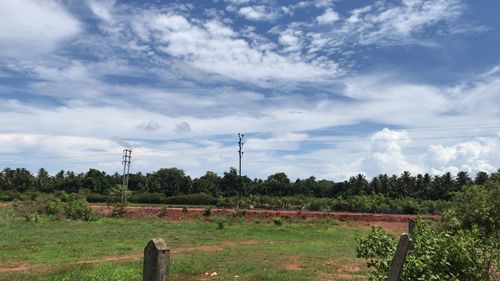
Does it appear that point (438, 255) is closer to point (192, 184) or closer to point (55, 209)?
point (55, 209)

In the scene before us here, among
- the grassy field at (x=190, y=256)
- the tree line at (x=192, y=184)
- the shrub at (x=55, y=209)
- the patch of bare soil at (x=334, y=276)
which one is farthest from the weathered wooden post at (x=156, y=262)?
the tree line at (x=192, y=184)

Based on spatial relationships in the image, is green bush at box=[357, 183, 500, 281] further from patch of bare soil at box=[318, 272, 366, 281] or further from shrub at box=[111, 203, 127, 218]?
shrub at box=[111, 203, 127, 218]

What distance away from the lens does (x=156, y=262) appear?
123 inches

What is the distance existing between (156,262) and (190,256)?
55.0 feet

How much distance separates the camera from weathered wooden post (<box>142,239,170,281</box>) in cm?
312

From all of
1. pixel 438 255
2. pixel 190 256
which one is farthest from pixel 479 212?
pixel 190 256

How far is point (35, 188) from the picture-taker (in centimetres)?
10694

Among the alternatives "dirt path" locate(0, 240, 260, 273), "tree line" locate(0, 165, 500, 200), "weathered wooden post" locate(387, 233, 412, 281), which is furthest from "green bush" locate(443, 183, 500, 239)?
"tree line" locate(0, 165, 500, 200)

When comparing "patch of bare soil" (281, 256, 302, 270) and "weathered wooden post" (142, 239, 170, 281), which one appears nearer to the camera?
"weathered wooden post" (142, 239, 170, 281)

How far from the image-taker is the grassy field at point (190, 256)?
14.7m

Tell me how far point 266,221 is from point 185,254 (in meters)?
22.2

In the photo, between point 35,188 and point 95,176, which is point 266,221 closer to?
point 95,176

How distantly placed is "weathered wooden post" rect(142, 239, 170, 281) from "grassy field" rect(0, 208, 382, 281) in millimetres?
8896

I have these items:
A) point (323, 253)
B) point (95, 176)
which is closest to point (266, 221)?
point (323, 253)
